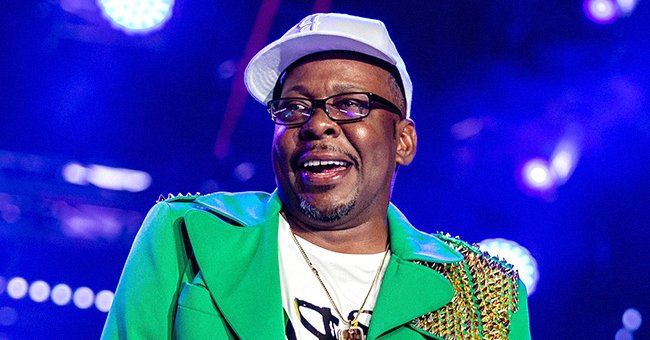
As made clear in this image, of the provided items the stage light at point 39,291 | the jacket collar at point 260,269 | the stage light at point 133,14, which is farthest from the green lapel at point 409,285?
the stage light at point 39,291

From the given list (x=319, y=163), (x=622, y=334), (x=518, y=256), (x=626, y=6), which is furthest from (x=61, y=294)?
(x=626, y=6)

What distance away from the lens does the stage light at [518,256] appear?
658 cm

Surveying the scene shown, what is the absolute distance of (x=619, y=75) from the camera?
6.36 meters

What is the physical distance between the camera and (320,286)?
233 centimetres

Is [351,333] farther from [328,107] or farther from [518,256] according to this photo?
[518,256]

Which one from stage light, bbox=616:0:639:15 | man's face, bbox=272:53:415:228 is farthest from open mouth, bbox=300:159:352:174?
stage light, bbox=616:0:639:15

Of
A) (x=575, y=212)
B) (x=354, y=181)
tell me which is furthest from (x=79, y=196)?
(x=354, y=181)

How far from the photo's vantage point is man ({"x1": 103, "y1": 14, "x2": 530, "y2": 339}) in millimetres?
2078

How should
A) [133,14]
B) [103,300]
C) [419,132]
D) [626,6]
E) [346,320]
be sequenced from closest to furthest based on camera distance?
[346,320] → [133,14] → [626,6] → [419,132] → [103,300]

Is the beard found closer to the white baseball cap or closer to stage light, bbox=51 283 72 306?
the white baseball cap

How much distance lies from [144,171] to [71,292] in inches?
48.2

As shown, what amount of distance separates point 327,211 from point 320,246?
0.50 ft

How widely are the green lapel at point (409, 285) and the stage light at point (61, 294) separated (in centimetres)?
479

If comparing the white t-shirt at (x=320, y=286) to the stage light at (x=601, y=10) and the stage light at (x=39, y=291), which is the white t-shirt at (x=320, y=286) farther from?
the stage light at (x=39, y=291)
